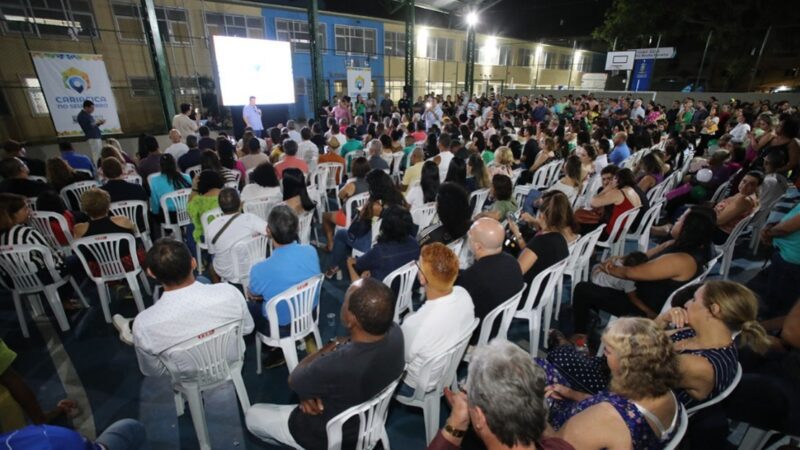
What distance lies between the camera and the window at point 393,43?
20750 millimetres

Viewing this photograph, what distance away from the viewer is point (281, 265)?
7.82 ft

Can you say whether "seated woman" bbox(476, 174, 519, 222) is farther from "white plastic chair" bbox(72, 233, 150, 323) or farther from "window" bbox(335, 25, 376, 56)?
"window" bbox(335, 25, 376, 56)

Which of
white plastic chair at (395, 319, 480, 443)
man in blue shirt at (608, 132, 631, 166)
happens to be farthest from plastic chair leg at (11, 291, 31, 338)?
man in blue shirt at (608, 132, 631, 166)

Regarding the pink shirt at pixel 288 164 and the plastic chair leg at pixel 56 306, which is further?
the pink shirt at pixel 288 164

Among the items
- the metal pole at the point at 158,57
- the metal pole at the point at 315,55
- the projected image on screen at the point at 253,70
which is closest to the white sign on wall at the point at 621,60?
the metal pole at the point at 315,55

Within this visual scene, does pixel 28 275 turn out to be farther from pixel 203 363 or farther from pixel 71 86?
pixel 71 86

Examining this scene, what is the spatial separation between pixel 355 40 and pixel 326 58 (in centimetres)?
217

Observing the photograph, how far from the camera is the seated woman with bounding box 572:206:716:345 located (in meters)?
2.41

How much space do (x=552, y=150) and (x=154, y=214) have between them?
224 inches

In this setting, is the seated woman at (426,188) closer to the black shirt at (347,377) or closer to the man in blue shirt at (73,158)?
the black shirt at (347,377)

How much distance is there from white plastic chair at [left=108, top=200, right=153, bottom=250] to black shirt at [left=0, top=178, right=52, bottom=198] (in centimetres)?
86

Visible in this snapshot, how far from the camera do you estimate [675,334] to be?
1983 mm

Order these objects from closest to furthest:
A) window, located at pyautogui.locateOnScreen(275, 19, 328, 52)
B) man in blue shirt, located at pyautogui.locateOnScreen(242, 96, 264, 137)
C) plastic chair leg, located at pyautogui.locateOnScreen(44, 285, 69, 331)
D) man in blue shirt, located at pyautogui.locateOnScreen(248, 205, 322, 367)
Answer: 1. man in blue shirt, located at pyautogui.locateOnScreen(248, 205, 322, 367)
2. plastic chair leg, located at pyautogui.locateOnScreen(44, 285, 69, 331)
3. man in blue shirt, located at pyautogui.locateOnScreen(242, 96, 264, 137)
4. window, located at pyautogui.locateOnScreen(275, 19, 328, 52)

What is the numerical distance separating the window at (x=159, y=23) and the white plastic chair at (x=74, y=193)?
9.91 meters
